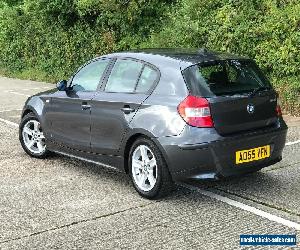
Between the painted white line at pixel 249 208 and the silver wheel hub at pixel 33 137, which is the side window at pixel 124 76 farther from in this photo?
the silver wheel hub at pixel 33 137

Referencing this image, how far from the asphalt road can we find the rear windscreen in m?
1.17

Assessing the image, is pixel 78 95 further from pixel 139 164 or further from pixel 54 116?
pixel 139 164

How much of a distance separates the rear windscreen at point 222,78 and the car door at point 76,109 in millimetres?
1412

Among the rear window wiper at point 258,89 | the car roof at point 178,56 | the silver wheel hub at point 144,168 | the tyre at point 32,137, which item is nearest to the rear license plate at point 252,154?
the rear window wiper at point 258,89

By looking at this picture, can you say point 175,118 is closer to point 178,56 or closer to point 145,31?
point 178,56

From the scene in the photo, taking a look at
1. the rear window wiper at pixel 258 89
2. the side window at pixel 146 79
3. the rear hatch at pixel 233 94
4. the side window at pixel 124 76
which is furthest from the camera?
the side window at pixel 124 76

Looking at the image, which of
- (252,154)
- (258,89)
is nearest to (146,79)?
(258,89)

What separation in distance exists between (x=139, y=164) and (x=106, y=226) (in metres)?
1.04

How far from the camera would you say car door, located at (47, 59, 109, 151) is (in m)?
6.27

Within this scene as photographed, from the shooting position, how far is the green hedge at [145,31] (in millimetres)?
11078

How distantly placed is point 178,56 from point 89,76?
4.63 ft

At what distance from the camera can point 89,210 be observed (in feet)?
17.0

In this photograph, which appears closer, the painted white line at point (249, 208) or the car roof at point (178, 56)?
the painted white line at point (249, 208)

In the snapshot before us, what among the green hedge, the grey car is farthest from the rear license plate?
the green hedge
